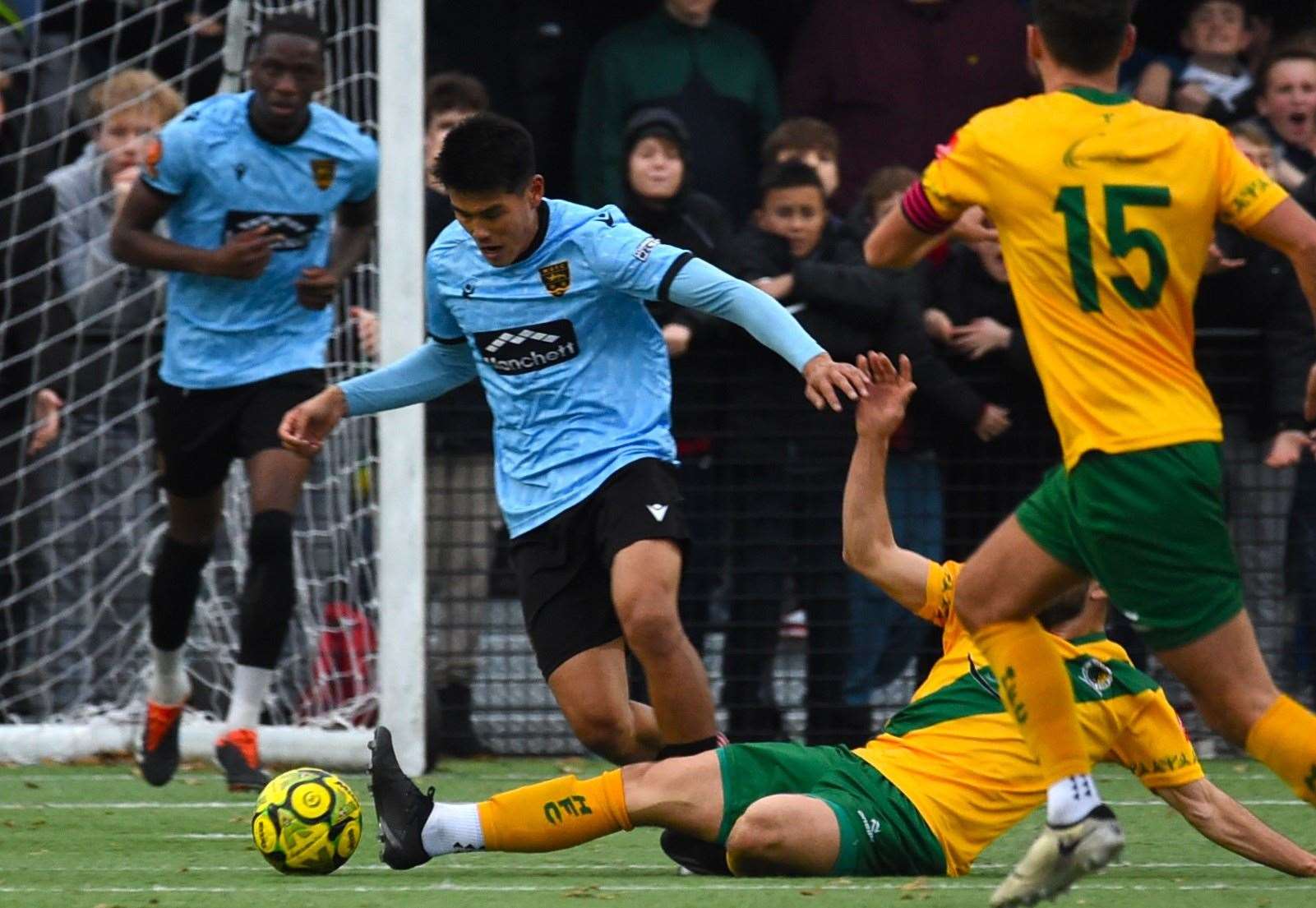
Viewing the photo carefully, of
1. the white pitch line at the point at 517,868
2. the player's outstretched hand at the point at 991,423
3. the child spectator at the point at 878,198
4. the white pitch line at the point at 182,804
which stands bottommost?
the white pitch line at the point at 182,804

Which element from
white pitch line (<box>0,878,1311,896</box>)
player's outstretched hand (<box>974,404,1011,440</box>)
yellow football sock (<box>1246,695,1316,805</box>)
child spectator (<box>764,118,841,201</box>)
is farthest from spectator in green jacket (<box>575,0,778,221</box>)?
yellow football sock (<box>1246,695,1316,805</box>)

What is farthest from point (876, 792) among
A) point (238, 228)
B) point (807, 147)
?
point (807, 147)

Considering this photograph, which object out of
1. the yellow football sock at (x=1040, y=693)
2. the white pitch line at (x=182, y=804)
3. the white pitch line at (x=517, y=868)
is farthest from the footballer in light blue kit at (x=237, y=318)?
the yellow football sock at (x=1040, y=693)

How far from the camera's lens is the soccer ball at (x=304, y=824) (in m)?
5.74

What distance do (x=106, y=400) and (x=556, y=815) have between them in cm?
460

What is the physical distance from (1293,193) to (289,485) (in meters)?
3.99

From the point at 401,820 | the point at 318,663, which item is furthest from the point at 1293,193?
the point at 401,820

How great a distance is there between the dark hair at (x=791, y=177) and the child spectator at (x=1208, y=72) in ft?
5.48

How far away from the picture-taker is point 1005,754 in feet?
18.9

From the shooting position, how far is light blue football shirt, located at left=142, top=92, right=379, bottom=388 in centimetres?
795

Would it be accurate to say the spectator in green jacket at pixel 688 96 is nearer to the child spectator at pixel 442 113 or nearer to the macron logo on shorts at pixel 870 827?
the child spectator at pixel 442 113

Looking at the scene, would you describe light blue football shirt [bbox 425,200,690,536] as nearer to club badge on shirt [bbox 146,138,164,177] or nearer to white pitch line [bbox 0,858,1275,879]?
white pitch line [bbox 0,858,1275,879]

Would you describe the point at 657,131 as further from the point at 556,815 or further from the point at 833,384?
the point at 556,815

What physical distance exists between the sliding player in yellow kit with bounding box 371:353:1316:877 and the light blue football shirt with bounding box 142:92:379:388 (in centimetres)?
263
